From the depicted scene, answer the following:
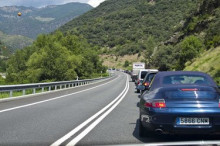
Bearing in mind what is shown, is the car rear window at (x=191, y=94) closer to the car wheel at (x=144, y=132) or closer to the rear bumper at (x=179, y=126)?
the rear bumper at (x=179, y=126)

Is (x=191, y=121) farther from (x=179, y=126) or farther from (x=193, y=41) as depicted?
(x=193, y=41)

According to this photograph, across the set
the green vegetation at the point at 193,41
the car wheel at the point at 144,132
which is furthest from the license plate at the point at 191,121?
the green vegetation at the point at 193,41

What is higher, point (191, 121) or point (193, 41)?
point (193, 41)

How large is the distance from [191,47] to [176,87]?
66.4 metres

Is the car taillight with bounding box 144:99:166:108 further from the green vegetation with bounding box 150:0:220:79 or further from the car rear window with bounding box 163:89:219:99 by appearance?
the green vegetation with bounding box 150:0:220:79

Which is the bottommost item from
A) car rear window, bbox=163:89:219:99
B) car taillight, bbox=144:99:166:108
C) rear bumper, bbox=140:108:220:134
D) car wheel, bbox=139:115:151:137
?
car wheel, bbox=139:115:151:137

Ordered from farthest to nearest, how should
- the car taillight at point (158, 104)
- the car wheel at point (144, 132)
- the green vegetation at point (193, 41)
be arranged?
the green vegetation at point (193, 41)
the car wheel at point (144, 132)
the car taillight at point (158, 104)

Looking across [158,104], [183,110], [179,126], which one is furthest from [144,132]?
[183,110]

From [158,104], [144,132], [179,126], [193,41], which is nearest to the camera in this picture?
[179,126]

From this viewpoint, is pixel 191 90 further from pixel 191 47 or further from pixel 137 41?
pixel 137 41

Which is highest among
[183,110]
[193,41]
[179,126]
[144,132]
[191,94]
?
[193,41]

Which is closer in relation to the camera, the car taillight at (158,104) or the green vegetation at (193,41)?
the car taillight at (158,104)

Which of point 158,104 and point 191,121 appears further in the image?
point 158,104

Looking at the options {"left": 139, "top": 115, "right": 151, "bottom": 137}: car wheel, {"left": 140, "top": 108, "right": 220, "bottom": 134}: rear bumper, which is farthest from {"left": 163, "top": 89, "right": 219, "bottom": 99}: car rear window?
{"left": 139, "top": 115, "right": 151, "bottom": 137}: car wheel
